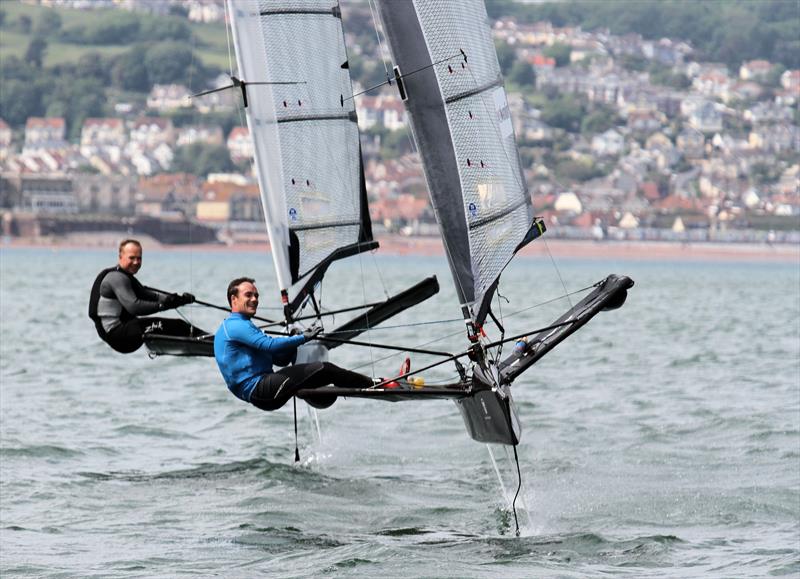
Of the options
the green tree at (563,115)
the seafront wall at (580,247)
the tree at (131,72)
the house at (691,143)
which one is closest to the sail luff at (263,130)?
the seafront wall at (580,247)

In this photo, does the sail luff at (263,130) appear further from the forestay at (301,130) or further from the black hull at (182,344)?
the black hull at (182,344)

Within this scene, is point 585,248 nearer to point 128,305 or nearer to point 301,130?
point 301,130

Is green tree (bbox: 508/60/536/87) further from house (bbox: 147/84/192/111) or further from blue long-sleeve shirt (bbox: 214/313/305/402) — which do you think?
Answer: blue long-sleeve shirt (bbox: 214/313/305/402)

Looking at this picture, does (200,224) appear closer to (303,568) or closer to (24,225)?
(24,225)

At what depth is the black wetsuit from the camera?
10.7 m

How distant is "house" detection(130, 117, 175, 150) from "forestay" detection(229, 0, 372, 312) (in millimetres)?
126900

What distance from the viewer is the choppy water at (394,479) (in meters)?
8.56

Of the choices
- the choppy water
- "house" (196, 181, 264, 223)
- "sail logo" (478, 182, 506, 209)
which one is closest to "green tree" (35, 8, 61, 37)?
"house" (196, 181, 264, 223)

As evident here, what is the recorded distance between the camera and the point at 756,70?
169m

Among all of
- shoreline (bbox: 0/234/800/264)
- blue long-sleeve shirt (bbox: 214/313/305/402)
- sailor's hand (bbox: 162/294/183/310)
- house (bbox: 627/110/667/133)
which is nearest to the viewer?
blue long-sleeve shirt (bbox: 214/313/305/402)

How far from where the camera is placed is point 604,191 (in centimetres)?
12469

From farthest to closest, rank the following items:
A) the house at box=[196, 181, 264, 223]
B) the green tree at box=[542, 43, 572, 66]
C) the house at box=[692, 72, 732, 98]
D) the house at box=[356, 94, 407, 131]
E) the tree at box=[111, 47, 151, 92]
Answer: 1. the green tree at box=[542, 43, 572, 66]
2. the house at box=[692, 72, 732, 98]
3. the tree at box=[111, 47, 151, 92]
4. the house at box=[356, 94, 407, 131]
5. the house at box=[196, 181, 264, 223]

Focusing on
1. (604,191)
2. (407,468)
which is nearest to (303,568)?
(407,468)

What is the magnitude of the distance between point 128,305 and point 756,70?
540ft
